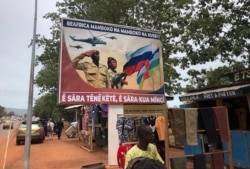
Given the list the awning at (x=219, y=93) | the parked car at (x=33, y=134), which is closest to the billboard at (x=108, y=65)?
the awning at (x=219, y=93)

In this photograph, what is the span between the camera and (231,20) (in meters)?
12.8

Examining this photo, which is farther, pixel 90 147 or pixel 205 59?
pixel 90 147

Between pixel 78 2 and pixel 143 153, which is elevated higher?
pixel 78 2

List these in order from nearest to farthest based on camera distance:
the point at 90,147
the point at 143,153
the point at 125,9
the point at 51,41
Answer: the point at 143,153, the point at 90,147, the point at 125,9, the point at 51,41

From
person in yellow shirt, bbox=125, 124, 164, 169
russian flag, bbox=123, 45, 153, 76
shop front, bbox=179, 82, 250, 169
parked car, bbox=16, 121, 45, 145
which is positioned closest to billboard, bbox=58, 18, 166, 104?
russian flag, bbox=123, 45, 153, 76

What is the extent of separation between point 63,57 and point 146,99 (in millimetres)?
3638

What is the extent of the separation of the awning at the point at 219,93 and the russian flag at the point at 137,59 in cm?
201

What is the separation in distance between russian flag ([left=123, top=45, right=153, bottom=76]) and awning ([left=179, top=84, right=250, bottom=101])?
2.01 metres

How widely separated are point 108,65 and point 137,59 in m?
1.26

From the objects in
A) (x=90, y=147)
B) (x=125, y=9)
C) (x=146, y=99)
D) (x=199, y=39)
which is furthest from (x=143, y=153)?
(x=125, y=9)

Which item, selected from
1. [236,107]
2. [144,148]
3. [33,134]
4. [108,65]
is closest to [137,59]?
[108,65]

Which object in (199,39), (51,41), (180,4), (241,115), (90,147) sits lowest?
(90,147)

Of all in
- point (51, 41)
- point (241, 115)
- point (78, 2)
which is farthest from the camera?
point (51, 41)

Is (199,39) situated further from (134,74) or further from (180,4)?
(134,74)
